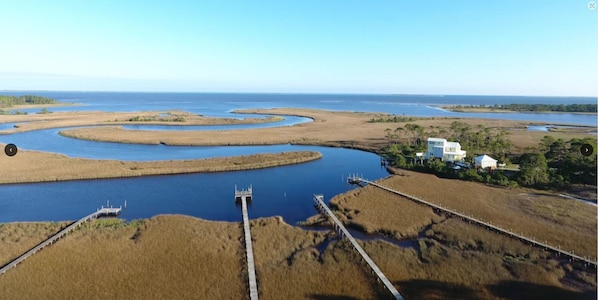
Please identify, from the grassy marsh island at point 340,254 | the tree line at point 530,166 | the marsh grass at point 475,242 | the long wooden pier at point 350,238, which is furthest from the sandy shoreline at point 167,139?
the marsh grass at point 475,242

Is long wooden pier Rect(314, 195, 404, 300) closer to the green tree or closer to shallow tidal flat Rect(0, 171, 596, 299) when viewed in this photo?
shallow tidal flat Rect(0, 171, 596, 299)

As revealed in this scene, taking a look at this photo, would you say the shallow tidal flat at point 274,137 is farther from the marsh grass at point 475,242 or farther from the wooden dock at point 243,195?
the wooden dock at point 243,195

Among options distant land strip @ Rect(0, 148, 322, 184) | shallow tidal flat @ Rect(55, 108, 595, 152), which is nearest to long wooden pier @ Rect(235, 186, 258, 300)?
distant land strip @ Rect(0, 148, 322, 184)

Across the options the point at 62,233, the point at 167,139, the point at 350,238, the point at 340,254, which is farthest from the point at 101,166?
the point at 340,254

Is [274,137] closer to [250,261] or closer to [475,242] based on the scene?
[475,242]

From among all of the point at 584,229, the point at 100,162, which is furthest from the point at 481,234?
the point at 100,162
